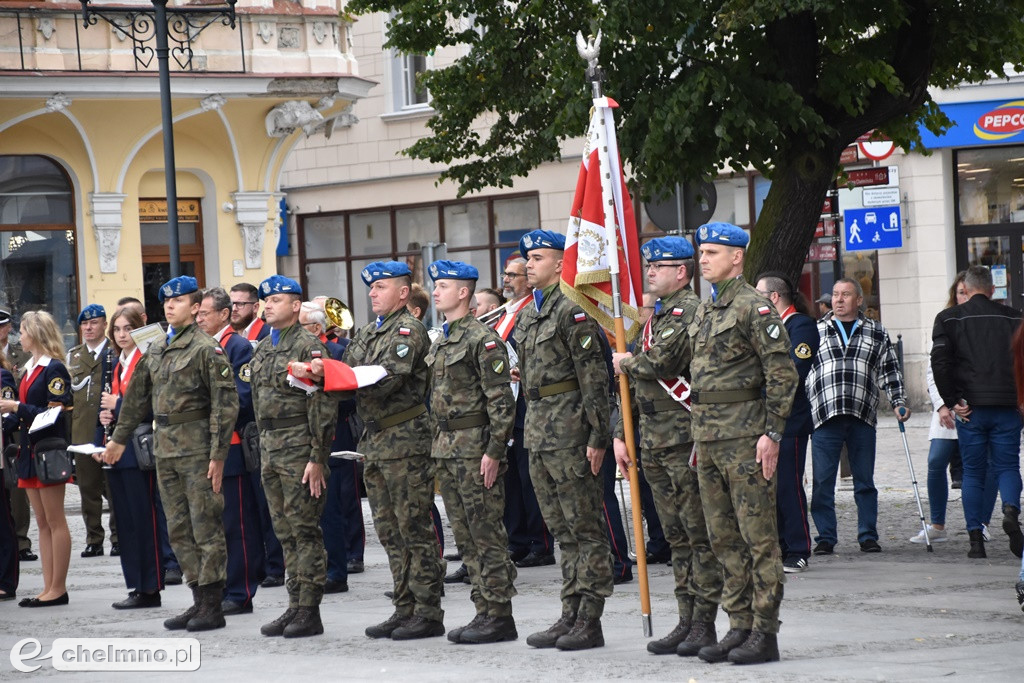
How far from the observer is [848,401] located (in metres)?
11.8

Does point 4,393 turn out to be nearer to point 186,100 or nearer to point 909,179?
point 186,100

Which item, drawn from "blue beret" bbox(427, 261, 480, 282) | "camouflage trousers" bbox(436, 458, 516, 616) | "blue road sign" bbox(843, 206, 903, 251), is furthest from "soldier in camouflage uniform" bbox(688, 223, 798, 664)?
"blue road sign" bbox(843, 206, 903, 251)

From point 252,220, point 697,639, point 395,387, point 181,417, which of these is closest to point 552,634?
point 697,639

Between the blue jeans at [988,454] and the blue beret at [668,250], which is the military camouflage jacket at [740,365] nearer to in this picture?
the blue beret at [668,250]

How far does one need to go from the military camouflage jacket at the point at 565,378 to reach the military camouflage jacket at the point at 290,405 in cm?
130

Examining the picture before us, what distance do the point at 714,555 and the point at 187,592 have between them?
4.74 m

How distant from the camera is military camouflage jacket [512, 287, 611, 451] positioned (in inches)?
330

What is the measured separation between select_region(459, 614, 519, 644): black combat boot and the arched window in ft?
53.1

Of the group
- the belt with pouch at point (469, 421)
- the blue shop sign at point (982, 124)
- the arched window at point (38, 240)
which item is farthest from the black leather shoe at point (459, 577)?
the blue shop sign at point (982, 124)

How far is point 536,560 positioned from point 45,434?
3698 millimetres

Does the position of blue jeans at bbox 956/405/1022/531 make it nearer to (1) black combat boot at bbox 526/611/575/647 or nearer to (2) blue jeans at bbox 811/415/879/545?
(2) blue jeans at bbox 811/415/879/545

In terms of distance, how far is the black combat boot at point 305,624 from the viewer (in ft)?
30.0

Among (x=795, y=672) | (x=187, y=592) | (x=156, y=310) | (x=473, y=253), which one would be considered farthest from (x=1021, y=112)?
(x=795, y=672)

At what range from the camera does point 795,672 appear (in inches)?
293
